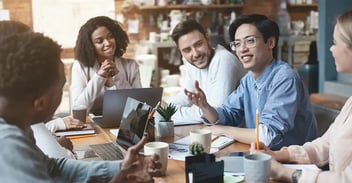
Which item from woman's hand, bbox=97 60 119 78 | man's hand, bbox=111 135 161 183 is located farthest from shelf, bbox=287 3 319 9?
man's hand, bbox=111 135 161 183

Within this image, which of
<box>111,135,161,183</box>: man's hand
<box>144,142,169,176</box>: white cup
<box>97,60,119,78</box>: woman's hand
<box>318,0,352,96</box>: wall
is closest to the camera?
<box>111,135,161,183</box>: man's hand

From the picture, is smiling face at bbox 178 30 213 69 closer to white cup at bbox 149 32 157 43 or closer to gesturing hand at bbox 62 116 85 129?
gesturing hand at bbox 62 116 85 129

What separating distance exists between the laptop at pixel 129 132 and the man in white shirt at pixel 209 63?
718mm

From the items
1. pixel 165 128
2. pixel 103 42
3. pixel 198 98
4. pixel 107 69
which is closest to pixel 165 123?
pixel 165 128

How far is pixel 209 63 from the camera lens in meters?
2.71

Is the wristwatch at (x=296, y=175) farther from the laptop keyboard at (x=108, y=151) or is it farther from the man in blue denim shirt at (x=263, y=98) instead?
the laptop keyboard at (x=108, y=151)

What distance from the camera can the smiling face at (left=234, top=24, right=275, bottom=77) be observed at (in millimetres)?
2113

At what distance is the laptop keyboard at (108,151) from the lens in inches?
68.9

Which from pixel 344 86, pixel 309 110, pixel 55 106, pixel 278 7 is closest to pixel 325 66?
pixel 344 86

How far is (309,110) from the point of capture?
2070 mm

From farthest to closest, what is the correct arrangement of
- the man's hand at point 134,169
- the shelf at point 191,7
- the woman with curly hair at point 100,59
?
the shelf at point 191,7 < the woman with curly hair at point 100,59 < the man's hand at point 134,169

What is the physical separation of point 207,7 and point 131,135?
14.9 ft

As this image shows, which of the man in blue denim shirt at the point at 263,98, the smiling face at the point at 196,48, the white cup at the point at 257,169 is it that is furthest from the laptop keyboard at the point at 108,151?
the smiling face at the point at 196,48

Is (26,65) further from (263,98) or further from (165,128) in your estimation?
(263,98)
